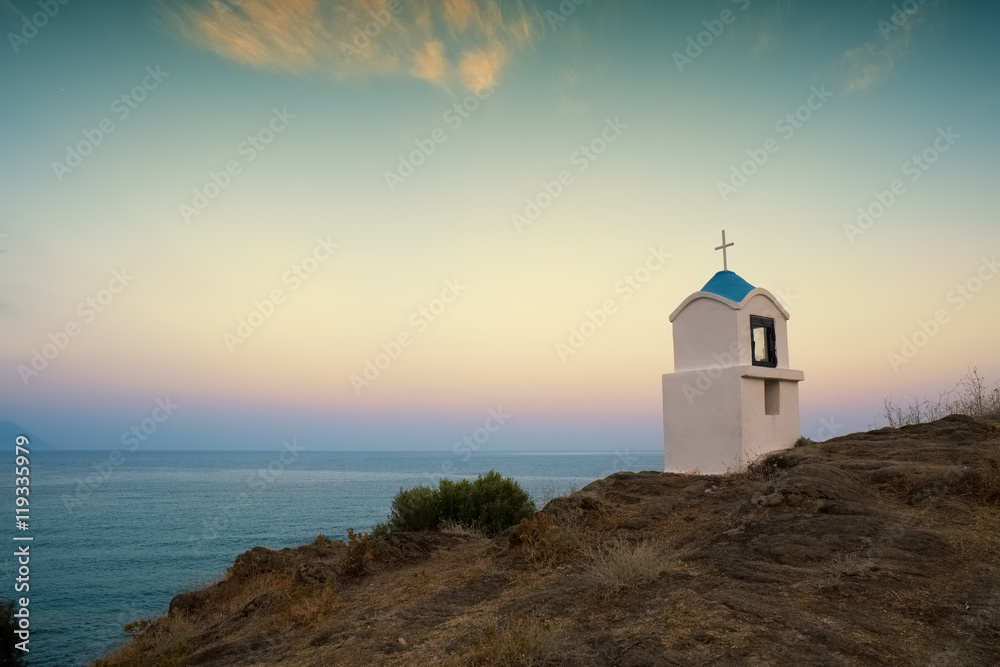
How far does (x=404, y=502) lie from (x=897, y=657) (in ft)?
34.7

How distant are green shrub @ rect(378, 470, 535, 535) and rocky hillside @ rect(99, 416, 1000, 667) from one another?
219cm

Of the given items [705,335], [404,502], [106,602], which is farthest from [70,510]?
[705,335]

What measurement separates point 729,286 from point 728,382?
2146mm

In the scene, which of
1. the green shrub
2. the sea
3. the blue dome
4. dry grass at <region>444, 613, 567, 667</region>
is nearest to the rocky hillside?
dry grass at <region>444, 613, 567, 667</region>

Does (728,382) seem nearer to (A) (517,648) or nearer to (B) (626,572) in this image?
(B) (626,572)

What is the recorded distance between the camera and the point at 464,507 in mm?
13484

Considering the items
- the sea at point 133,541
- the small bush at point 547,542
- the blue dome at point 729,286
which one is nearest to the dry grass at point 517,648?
the small bush at point 547,542

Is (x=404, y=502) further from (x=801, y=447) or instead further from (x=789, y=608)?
(x=789, y=608)

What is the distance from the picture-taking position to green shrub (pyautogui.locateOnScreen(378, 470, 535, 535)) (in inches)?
526

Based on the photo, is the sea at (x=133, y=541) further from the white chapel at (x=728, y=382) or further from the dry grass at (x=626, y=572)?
the dry grass at (x=626, y=572)

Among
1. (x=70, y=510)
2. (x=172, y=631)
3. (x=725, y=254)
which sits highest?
(x=725, y=254)

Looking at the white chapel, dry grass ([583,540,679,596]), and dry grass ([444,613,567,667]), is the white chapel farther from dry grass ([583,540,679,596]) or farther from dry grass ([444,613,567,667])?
dry grass ([444,613,567,667])

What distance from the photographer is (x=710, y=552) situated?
7.06 m

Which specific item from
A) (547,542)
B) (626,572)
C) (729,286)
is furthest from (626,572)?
(729,286)
